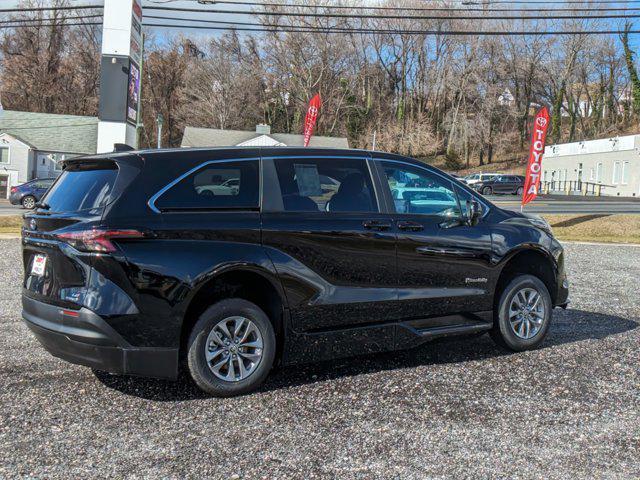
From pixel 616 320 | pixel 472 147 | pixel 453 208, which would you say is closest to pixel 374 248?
pixel 453 208

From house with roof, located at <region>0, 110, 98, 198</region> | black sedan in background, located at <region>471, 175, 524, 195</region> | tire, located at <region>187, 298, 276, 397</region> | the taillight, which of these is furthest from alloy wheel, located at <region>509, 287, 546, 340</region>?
house with roof, located at <region>0, 110, 98, 198</region>

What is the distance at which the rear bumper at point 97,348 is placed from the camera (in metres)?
4.30

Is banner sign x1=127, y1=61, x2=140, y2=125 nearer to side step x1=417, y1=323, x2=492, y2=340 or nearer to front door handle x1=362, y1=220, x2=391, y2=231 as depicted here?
front door handle x1=362, y1=220, x2=391, y2=231

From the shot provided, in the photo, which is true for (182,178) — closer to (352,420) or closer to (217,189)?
(217,189)

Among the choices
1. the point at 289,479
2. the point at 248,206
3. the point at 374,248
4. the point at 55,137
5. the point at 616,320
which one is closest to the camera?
the point at 289,479

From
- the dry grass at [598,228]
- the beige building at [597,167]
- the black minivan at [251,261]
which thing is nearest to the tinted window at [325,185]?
the black minivan at [251,261]

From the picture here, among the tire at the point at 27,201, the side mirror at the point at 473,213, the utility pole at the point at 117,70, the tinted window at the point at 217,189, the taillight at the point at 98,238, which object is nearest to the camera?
the taillight at the point at 98,238

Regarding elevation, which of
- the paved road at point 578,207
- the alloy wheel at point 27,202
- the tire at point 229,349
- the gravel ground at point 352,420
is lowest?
the gravel ground at point 352,420

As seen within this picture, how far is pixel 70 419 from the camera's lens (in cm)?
434

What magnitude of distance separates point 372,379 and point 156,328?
1.88 metres

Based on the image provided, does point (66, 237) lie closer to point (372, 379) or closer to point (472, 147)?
point (372, 379)

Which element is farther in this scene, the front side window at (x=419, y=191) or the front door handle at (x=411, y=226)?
the front side window at (x=419, y=191)

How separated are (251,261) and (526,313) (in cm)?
298

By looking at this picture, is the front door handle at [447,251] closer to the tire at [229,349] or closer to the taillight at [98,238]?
the tire at [229,349]
